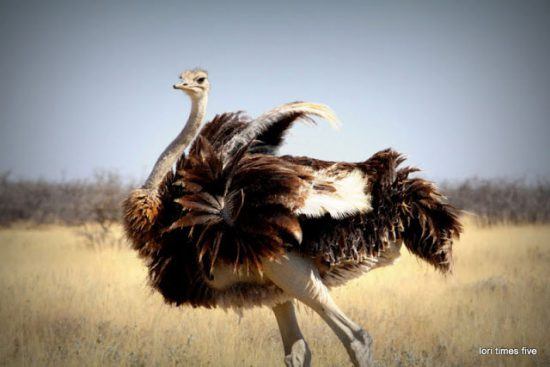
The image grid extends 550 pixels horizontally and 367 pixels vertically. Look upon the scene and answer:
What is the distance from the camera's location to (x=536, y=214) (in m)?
14.9

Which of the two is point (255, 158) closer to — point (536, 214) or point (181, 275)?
point (181, 275)

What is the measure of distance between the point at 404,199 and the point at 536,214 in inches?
493

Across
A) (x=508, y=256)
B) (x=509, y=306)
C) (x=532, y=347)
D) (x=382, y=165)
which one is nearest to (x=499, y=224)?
(x=508, y=256)

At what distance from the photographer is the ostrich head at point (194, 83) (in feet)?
14.1

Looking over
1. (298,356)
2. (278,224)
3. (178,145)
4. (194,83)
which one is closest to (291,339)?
(298,356)

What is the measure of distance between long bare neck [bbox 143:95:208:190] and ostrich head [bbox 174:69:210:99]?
0.13 feet

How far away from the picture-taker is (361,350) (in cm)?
356

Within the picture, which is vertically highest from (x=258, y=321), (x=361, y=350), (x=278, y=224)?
(x=278, y=224)

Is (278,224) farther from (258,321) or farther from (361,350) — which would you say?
(258,321)

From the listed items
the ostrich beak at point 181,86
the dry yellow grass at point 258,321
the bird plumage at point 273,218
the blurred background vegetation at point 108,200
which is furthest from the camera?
the blurred background vegetation at point 108,200

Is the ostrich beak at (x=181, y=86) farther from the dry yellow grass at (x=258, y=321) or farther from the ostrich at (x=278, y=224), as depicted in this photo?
the dry yellow grass at (x=258, y=321)

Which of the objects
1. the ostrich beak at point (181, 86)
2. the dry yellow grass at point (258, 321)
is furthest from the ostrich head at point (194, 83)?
the dry yellow grass at point (258, 321)

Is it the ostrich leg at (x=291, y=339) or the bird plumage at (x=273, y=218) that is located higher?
the bird plumage at (x=273, y=218)

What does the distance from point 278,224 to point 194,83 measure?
1.48m
